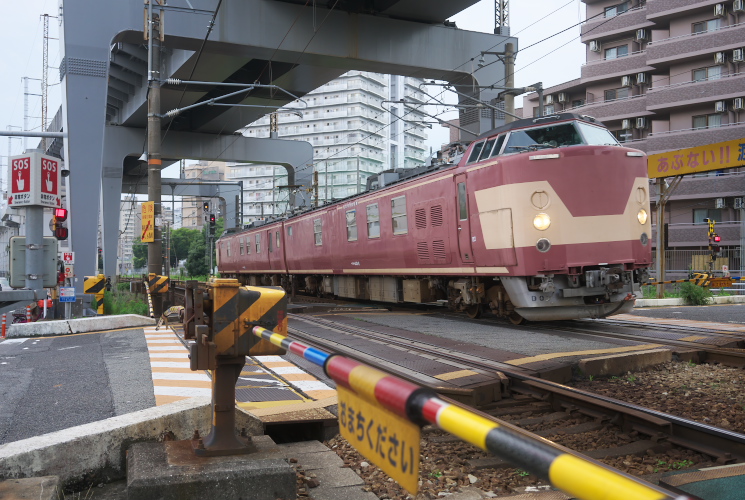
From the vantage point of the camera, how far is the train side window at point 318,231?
18859 millimetres

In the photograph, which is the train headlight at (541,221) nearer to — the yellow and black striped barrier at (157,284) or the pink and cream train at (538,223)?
the pink and cream train at (538,223)

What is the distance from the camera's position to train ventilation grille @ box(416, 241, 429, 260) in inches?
507

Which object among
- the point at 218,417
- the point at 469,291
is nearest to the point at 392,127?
the point at 469,291

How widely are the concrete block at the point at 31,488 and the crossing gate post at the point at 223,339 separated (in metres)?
0.78

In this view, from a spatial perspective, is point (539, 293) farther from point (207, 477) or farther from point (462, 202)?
point (207, 477)

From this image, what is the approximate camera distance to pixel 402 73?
69.5 ft

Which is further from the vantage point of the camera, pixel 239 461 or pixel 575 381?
pixel 575 381

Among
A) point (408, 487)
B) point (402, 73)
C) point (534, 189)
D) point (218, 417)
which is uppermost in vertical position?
point (402, 73)

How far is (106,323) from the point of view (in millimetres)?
12523

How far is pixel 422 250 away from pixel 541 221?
11.0 feet

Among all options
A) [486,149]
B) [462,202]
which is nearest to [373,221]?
[462,202]

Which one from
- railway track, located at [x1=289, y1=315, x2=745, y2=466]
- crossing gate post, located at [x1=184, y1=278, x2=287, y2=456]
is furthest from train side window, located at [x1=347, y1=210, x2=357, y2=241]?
crossing gate post, located at [x1=184, y1=278, x2=287, y2=456]

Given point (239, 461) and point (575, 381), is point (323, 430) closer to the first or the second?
point (239, 461)

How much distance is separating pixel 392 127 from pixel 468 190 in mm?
113919
